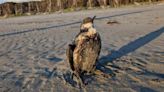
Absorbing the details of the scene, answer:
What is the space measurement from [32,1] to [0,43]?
141ft

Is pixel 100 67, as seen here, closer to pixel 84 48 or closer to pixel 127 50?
pixel 84 48

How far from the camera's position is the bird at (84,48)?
6.26 metres

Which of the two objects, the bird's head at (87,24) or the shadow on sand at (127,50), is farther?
the shadow on sand at (127,50)

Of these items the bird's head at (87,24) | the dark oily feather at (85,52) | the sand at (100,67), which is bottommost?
the sand at (100,67)

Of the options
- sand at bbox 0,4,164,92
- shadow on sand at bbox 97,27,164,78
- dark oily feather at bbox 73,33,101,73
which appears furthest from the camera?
shadow on sand at bbox 97,27,164,78

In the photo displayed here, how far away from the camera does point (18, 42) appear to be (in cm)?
1253

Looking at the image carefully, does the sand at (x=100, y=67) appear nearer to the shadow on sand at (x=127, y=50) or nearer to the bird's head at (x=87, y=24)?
the shadow on sand at (x=127, y=50)

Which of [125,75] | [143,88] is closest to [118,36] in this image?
[125,75]

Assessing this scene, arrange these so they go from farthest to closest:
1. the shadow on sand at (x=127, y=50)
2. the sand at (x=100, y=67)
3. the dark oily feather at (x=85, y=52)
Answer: the shadow on sand at (x=127, y=50) < the dark oily feather at (x=85, y=52) < the sand at (x=100, y=67)

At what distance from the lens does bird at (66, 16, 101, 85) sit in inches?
247

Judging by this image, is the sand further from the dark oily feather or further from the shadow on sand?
the dark oily feather

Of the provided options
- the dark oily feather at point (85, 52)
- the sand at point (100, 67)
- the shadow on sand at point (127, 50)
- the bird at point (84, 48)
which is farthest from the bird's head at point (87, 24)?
the shadow on sand at point (127, 50)

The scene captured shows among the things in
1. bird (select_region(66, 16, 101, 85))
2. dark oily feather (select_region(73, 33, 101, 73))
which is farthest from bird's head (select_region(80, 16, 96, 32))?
dark oily feather (select_region(73, 33, 101, 73))

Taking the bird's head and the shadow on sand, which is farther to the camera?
the shadow on sand
